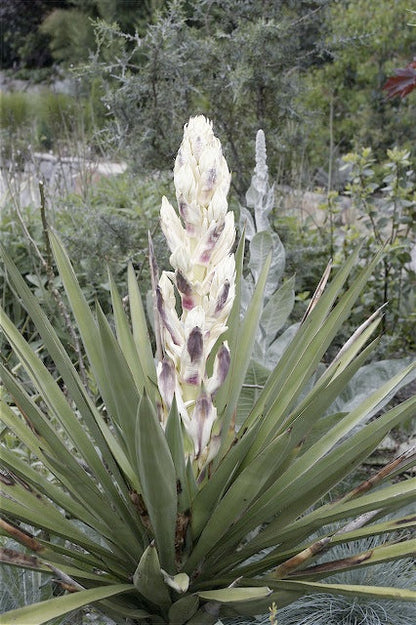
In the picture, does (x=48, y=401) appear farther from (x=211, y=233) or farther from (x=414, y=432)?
(x=414, y=432)

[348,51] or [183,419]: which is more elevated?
[183,419]

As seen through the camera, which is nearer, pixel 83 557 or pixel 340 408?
pixel 83 557

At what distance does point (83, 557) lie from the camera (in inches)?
65.5

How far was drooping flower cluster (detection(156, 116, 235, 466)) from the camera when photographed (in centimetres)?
150

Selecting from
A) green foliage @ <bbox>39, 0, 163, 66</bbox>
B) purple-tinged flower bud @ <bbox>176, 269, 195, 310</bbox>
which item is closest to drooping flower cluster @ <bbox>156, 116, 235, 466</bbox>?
purple-tinged flower bud @ <bbox>176, 269, 195, 310</bbox>

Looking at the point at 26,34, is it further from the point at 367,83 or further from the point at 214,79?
the point at 214,79

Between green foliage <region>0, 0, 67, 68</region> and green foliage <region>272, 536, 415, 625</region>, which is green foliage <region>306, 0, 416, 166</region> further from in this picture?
green foliage <region>0, 0, 67, 68</region>

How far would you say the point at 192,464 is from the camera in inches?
62.9

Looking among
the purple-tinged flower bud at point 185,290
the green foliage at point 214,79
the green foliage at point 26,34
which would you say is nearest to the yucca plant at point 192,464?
the purple-tinged flower bud at point 185,290

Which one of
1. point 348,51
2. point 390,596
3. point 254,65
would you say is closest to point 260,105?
point 254,65

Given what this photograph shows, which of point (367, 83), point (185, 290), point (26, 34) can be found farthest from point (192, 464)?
point (26, 34)

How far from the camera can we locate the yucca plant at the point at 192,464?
1.46 metres

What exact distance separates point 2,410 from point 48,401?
0.38 ft

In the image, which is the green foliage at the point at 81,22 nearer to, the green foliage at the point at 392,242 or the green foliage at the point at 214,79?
the green foliage at the point at 214,79
